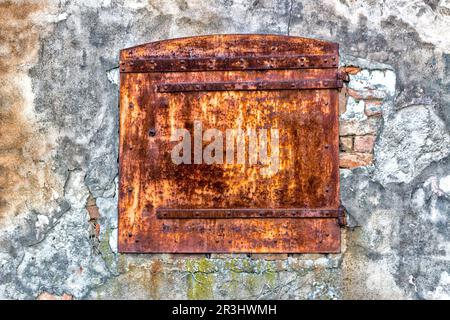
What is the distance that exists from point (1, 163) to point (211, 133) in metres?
1.18

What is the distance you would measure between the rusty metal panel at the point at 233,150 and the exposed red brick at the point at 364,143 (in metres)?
0.12

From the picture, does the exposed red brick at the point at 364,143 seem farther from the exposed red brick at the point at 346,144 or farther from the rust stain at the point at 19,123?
the rust stain at the point at 19,123

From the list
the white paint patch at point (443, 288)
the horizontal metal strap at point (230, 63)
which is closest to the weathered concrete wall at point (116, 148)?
the white paint patch at point (443, 288)

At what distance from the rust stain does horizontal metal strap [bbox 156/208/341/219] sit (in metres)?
0.69

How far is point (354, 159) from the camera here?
3367 mm

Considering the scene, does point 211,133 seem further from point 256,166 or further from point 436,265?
point 436,265

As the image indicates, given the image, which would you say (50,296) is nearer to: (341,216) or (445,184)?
(341,216)

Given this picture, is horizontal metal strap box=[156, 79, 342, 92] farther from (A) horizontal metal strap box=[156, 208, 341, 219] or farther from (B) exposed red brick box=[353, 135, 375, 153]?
(A) horizontal metal strap box=[156, 208, 341, 219]

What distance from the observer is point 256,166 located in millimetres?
3375

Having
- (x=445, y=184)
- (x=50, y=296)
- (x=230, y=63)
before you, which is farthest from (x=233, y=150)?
(x=50, y=296)

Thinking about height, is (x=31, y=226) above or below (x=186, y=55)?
below

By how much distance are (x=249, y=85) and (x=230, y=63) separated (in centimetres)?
16

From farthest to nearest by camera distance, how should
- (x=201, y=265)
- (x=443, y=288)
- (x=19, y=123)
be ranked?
(x=19, y=123) → (x=201, y=265) → (x=443, y=288)
